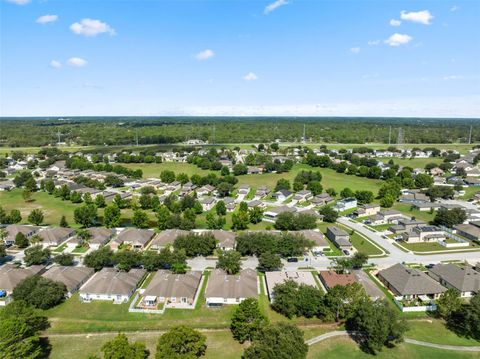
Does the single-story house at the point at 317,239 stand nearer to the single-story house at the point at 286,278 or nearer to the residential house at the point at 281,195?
the single-story house at the point at 286,278

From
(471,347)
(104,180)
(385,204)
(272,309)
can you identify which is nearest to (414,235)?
(385,204)

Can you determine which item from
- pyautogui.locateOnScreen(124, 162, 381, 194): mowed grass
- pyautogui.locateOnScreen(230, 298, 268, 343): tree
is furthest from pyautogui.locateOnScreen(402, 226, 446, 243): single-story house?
pyautogui.locateOnScreen(230, 298, 268, 343): tree

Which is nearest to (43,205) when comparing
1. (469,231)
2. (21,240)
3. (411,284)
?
(21,240)

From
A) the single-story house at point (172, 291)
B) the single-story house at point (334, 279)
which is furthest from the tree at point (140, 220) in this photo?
the single-story house at point (334, 279)

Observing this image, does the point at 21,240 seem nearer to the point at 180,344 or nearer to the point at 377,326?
the point at 180,344

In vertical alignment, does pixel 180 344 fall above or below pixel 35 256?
above

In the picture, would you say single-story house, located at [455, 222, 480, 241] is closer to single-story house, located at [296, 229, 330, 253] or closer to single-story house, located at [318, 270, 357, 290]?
single-story house, located at [296, 229, 330, 253]
